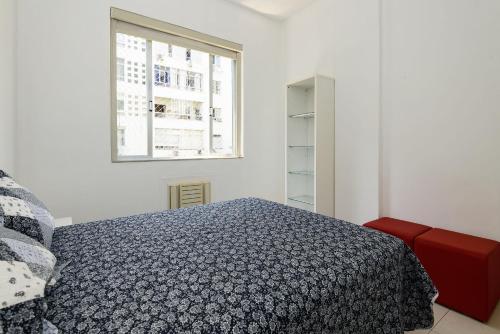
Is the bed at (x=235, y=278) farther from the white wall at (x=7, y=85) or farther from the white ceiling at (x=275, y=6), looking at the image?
the white ceiling at (x=275, y=6)

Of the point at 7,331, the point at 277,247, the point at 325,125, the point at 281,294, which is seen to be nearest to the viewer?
the point at 7,331

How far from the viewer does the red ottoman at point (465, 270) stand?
1693mm

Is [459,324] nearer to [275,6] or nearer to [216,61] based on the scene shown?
[216,61]

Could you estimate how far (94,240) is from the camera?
4.44ft

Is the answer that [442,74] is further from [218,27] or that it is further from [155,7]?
[155,7]

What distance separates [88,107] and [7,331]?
7.80 ft

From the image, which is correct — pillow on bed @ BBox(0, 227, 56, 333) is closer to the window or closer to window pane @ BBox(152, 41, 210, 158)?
the window

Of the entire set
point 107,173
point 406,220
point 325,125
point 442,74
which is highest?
point 442,74

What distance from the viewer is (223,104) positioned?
11.9 feet

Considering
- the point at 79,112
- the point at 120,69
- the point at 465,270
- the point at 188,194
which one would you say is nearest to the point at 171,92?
the point at 120,69

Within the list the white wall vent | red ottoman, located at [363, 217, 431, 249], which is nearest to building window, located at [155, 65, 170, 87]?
the white wall vent

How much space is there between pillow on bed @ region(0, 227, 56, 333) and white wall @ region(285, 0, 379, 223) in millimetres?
2829

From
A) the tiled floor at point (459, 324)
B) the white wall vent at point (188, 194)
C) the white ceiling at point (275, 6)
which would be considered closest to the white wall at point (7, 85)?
the white wall vent at point (188, 194)

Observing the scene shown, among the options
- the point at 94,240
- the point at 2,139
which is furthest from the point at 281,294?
the point at 2,139
